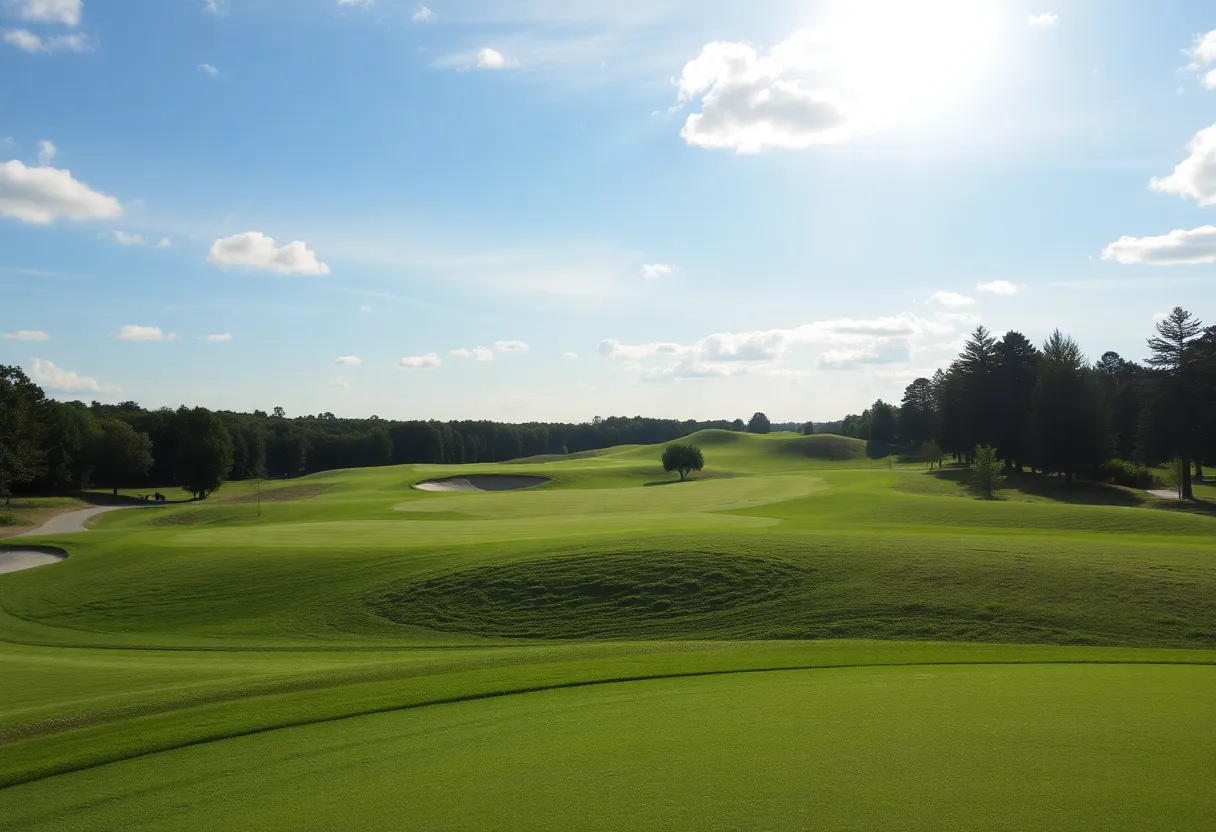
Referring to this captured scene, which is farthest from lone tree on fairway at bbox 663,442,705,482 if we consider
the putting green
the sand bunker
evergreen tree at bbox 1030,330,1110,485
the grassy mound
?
the putting green

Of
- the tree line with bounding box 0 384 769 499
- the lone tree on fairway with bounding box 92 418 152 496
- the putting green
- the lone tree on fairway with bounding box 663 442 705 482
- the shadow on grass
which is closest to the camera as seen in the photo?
the putting green

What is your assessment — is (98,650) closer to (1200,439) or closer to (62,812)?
(62,812)

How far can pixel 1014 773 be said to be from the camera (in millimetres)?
7773

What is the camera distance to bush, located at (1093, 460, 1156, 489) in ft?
204

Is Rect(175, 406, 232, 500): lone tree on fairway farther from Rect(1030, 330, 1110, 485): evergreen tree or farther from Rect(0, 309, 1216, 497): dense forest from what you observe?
Rect(1030, 330, 1110, 485): evergreen tree

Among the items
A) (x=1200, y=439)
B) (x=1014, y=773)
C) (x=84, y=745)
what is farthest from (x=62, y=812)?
(x=1200, y=439)

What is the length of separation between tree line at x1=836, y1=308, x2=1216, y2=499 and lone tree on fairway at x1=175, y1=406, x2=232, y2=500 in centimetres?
6924

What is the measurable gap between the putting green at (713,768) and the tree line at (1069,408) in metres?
50.4

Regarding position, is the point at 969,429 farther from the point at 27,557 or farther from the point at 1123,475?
the point at 27,557

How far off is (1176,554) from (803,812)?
69.6 ft

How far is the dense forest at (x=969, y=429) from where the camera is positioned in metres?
56.7

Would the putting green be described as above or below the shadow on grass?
above

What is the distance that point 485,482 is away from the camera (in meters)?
85.9

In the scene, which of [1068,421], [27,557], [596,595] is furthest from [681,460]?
[596,595]
